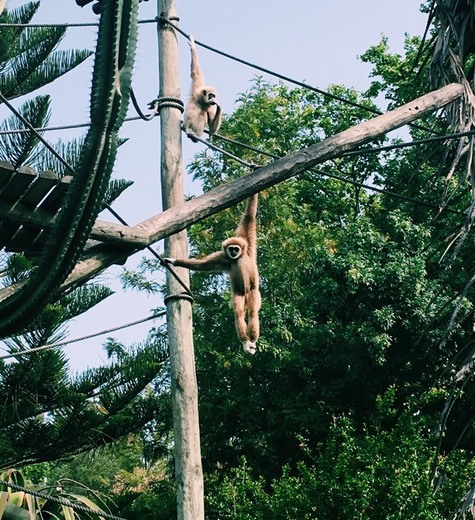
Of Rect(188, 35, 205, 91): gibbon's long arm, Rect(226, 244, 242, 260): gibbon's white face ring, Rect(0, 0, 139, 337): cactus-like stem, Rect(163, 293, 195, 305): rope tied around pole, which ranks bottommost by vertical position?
Rect(0, 0, 139, 337): cactus-like stem

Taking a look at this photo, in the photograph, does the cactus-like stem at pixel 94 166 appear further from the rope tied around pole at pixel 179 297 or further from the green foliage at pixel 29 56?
the green foliage at pixel 29 56

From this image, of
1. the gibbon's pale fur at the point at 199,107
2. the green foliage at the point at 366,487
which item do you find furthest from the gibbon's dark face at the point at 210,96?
the green foliage at the point at 366,487

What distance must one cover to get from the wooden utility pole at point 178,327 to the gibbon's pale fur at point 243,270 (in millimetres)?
1895

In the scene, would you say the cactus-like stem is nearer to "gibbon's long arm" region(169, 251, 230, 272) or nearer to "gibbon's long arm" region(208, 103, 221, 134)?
"gibbon's long arm" region(169, 251, 230, 272)

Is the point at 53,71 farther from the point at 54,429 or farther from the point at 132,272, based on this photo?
the point at 132,272

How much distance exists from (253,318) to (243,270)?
47cm

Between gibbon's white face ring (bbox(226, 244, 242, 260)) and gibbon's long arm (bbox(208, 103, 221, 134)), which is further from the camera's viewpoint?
gibbon's long arm (bbox(208, 103, 221, 134))

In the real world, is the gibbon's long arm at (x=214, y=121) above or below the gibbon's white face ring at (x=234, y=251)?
above

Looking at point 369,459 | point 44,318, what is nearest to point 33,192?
point 44,318

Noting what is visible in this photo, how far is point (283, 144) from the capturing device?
73.4 feet

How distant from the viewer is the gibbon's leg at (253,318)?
9.03m

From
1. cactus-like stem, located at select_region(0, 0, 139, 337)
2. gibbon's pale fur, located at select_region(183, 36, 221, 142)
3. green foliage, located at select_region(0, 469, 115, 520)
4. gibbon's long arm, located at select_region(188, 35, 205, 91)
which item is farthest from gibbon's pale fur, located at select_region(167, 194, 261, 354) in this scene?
cactus-like stem, located at select_region(0, 0, 139, 337)

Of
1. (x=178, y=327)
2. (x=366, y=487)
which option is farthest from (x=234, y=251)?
(x=366, y=487)

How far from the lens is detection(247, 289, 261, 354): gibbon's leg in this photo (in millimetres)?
9031
